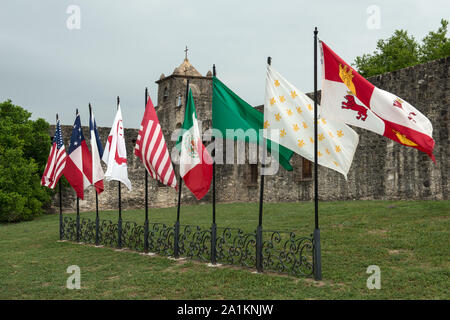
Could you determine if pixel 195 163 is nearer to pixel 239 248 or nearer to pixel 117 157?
pixel 239 248

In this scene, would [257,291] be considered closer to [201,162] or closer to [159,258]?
[201,162]

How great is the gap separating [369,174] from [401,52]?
17.4 m

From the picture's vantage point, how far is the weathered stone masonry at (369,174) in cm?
1379

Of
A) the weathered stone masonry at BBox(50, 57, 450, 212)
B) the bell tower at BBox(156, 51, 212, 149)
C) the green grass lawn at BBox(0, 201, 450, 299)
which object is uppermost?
Result: the bell tower at BBox(156, 51, 212, 149)

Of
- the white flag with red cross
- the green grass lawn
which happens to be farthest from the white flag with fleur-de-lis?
the white flag with red cross

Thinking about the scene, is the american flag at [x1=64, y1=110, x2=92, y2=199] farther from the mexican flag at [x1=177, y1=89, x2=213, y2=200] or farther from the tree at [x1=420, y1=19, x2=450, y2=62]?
the tree at [x1=420, y1=19, x2=450, y2=62]

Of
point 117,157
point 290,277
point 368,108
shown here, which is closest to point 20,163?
point 117,157

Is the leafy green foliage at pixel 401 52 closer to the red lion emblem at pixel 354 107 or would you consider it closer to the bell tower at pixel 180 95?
the bell tower at pixel 180 95

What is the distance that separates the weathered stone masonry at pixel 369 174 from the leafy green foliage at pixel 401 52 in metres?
13.9

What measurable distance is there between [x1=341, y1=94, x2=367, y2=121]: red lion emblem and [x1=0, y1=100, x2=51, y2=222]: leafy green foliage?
16.5 meters

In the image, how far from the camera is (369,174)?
629 inches

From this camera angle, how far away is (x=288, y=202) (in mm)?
19859

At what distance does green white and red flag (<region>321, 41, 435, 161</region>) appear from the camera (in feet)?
19.1

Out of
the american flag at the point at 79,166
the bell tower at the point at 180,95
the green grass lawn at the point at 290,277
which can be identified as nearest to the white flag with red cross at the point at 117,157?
the american flag at the point at 79,166
